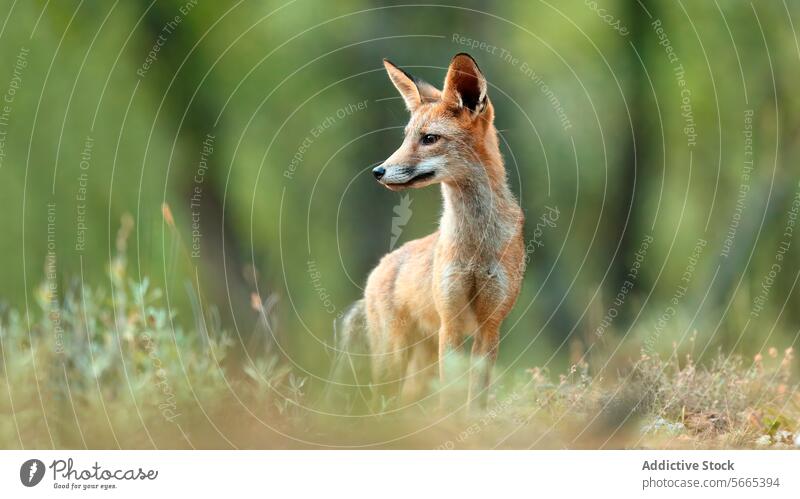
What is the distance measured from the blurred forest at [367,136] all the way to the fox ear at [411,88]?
15.3 ft

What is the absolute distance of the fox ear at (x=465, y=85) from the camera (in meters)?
6.94

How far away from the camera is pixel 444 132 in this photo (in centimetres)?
730

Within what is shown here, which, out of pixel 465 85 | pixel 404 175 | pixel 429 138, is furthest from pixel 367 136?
pixel 404 175

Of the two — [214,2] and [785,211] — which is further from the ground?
[214,2]

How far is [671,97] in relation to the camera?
523 inches

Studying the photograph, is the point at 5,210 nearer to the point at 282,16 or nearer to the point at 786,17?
the point at 282,16

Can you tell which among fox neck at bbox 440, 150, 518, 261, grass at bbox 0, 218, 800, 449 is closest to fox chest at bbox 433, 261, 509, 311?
fox neck at bbox 440, 150, 518, 261

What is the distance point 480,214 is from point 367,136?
214 inches

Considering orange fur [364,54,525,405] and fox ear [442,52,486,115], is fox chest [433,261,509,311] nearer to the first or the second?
orange fur [364,54,525,405]

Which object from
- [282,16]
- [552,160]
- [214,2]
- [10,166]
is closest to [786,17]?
[552,160]

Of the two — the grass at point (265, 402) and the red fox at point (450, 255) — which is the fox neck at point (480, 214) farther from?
the grass at point (265, 402)

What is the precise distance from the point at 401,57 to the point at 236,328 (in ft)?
15.7

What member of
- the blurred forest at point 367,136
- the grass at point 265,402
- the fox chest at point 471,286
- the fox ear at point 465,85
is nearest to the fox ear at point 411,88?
the fox ear at point 465,85

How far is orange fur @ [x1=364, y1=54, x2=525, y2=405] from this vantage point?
286 inches
